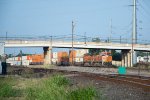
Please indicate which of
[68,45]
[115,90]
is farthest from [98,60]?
[115,90]

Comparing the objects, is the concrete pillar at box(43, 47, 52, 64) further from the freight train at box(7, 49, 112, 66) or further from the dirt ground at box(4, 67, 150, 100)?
the dirt ground at box(4, 67, 150, 100)

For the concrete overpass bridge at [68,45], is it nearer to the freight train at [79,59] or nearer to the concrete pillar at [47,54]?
the concrete pillar at [47,54]

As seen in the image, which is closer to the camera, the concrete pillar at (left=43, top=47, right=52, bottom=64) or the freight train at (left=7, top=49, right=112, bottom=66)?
the freight train at (left=7, top=49, right=112, bottom=66)

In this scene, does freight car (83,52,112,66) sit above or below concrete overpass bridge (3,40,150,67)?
below

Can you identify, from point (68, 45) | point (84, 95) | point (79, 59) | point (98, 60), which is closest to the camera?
point (84, 95)

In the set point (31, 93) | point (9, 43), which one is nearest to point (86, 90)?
point (31, 93)

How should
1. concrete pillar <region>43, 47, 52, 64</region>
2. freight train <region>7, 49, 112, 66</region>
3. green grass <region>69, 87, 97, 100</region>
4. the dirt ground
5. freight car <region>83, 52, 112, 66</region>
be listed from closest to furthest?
green grass <region>69, 87, 97, 100</region>, the dirt ground, freight car <region>83, 52, 112, 66</region>, freight train <region>7, 49, 112, 66</region>, concrete pillar <region>43, 47, 52, 64</region>

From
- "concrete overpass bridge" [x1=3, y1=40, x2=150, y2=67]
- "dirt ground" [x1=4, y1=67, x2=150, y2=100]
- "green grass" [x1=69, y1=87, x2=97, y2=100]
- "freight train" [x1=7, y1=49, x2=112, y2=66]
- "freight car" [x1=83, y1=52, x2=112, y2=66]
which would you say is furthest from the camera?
"freight train" [x1=7, y1=49, x2=112, y2=66]

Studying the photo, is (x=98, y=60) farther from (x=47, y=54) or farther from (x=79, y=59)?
(x=79, y=59)

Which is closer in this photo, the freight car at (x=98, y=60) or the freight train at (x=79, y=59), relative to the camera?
the freight car at (x=98, y=60)

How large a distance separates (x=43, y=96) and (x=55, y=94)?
1.53 ft

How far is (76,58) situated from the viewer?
103 m

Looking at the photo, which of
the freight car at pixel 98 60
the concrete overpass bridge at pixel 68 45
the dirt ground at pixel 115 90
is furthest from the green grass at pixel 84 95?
the freight car at pixel 98 60

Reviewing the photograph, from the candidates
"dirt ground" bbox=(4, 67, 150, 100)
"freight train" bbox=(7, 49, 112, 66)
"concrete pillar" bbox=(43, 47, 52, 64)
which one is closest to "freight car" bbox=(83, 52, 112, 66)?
"freight train" bbox=(7, 49, 112, 66)
